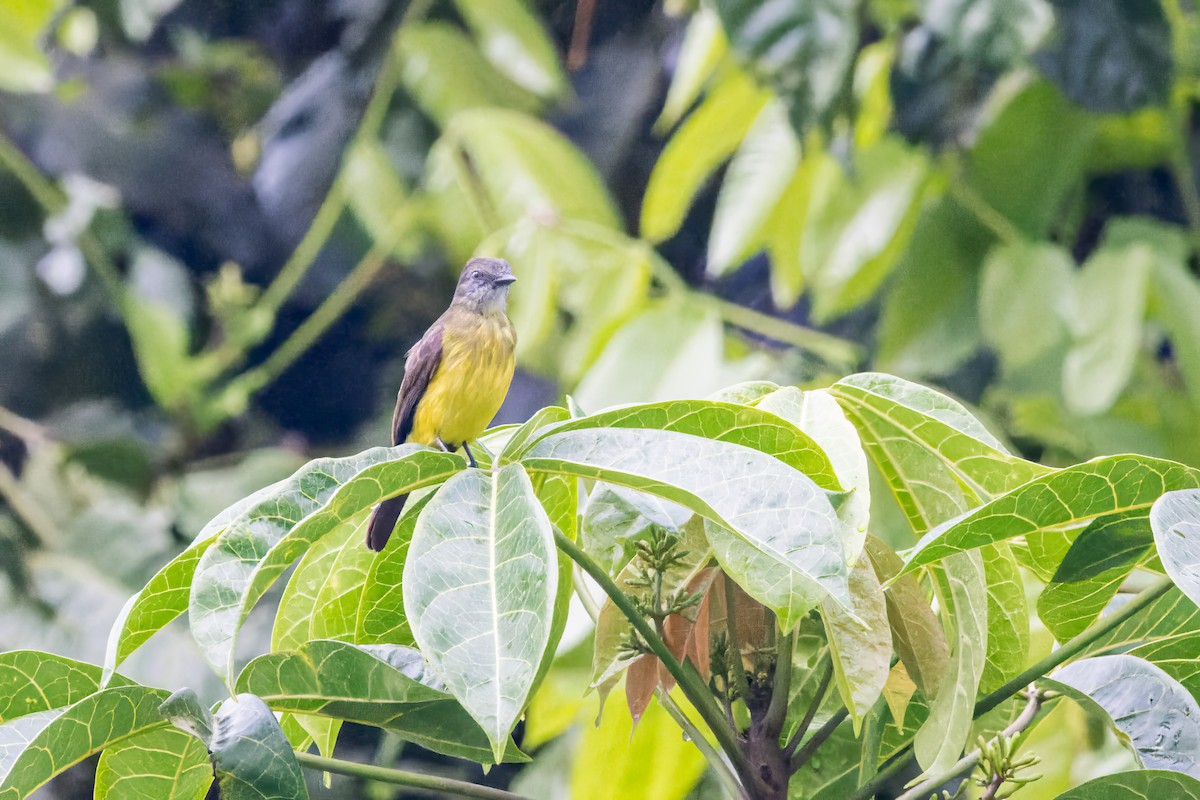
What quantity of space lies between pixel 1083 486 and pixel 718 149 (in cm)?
126

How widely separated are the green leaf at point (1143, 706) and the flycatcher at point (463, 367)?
0.58 metres

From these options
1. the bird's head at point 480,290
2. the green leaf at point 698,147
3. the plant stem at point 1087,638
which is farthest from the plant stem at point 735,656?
the green leaf at point 698,147

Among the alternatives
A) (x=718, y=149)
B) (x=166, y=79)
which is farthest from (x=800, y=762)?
(x=166, y=79)

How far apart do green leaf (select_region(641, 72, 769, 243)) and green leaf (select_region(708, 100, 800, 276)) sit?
0.02 metres

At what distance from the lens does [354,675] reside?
55cm

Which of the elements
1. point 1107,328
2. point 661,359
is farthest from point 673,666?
point 1107,328

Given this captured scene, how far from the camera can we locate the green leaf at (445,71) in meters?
2.19

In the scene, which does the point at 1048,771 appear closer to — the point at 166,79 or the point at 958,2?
the point at 958,2

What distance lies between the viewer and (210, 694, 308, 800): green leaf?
47cm

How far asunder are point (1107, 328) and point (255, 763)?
1359mm

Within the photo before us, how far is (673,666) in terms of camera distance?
0.54 m

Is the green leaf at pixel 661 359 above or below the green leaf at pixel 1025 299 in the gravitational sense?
above

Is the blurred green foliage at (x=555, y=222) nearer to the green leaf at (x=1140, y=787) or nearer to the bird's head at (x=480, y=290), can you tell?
the bird's head at (x=480, y=290)

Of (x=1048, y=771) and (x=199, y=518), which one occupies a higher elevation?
(x=199, y=518)
